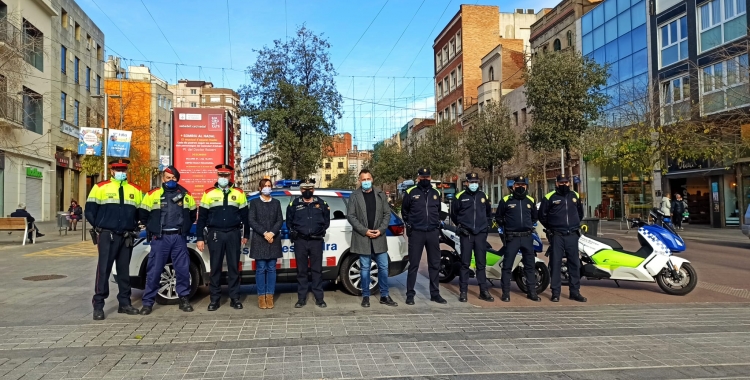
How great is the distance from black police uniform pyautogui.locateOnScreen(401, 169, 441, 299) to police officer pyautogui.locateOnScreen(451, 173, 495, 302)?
38cm

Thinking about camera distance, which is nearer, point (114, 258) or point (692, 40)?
point (114, 258)

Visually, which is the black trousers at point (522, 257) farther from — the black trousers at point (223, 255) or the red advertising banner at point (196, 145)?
the red advertising banner at point (196, 145)

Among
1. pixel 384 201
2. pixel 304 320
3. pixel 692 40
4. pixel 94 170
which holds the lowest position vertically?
pixel 304 320

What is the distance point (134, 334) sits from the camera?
616 centimetres

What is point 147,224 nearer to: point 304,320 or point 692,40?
point 304,320

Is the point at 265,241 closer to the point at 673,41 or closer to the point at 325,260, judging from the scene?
the point at 325,260

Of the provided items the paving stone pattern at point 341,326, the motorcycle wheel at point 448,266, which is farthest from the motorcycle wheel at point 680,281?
the motorcycle wheel at point 448,266

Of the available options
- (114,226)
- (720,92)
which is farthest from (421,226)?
(720,92)

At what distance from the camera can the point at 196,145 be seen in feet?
44.3

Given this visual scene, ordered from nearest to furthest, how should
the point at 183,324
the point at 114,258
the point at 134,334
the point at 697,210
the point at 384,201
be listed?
the point at 134,334, the point at 183,324, the point at 114,258, the point at 384,201, the point at 697,210

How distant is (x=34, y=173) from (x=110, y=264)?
2710 cm

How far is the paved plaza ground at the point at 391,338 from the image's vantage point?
486 cm

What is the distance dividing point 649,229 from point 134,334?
7580 millimetres

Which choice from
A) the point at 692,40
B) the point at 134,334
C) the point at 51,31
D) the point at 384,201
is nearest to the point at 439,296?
the point at 384,201
